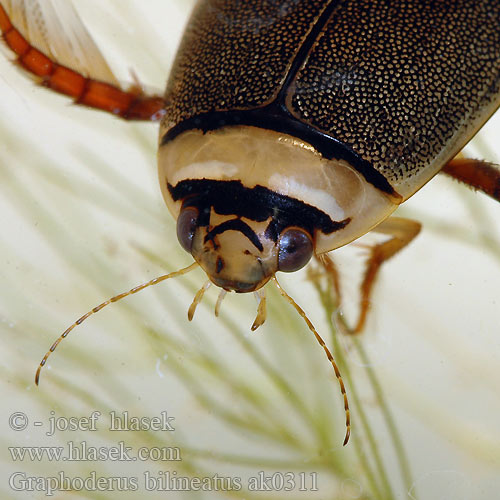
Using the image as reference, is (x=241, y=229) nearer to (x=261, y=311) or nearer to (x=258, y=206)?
(x=258, y=206)

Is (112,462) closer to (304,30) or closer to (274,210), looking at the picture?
(274,210)

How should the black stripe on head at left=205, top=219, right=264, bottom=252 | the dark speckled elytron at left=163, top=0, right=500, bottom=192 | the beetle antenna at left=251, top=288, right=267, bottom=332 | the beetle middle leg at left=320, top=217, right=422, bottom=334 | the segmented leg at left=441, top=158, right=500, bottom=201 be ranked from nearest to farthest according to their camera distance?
the black stripe on head at left=205, top=219, right=264, bottom=252 < the dark speckled elytron at left=163, top=0, right=500, bottom=192 < the beetle antenna at left=251, top=288, right=267, bottom=332 < the segmented leg at left=441, top=158, right=500, bottom=201 < the beetle middle leg at left=320, top=217, right=422, bottom=334

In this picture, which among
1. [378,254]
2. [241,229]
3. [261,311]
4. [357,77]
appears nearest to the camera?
[241,229]

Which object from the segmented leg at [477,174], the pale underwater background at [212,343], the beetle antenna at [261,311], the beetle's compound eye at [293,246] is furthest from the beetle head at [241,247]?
the pale underwater background at [212,343]

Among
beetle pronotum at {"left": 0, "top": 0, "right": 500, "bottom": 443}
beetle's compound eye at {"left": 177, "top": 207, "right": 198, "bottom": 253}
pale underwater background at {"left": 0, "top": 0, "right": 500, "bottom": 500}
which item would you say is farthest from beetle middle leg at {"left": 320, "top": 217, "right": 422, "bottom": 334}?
beetle's compound eye at {"left": 177, "top": 207, "right": 198, "bottom": 253}

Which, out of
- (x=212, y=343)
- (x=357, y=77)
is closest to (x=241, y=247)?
(x=357, y=77)

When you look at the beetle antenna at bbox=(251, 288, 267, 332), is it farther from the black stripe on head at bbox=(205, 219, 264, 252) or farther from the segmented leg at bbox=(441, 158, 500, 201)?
the segmented leg at bbox=(441, 158, 500, 201)

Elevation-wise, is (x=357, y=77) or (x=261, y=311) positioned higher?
(x=357, y=77)
